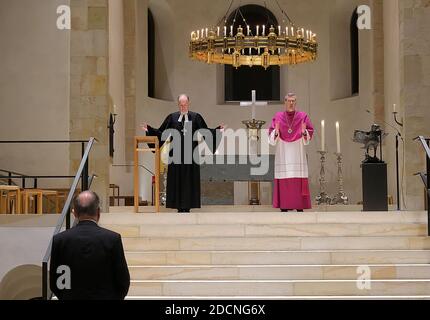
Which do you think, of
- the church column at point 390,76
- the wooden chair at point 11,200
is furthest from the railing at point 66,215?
the church column at point 390,76

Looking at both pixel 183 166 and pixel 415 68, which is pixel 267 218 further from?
pixel 415 68

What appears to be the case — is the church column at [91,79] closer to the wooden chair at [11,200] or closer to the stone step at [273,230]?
the wooden chair at [11,200]

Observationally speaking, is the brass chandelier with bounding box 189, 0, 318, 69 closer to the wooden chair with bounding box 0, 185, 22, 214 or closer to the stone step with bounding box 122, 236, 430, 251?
the wooden chair with bounding box 0, 185, 22, 214

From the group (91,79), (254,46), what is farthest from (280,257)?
(254,46)

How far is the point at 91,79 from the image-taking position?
489 inches

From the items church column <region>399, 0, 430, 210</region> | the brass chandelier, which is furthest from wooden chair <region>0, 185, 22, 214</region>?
church column <region>399, 0, 430, 210</region>

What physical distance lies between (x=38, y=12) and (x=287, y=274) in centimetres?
852

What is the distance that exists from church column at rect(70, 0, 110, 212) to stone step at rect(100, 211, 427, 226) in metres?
2.02

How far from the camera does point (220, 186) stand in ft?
51.6

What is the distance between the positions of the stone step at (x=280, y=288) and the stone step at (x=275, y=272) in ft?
0.84

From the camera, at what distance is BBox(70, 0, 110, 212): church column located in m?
12.4

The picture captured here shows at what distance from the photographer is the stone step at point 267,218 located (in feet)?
33.9
